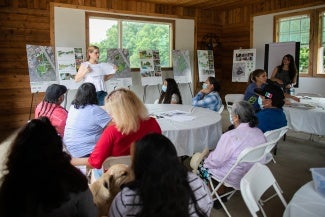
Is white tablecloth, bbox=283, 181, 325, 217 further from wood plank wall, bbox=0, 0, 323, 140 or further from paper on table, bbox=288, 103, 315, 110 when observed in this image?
wood plank wall, bbox=0, 0, 323, 140

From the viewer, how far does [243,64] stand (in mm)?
7934

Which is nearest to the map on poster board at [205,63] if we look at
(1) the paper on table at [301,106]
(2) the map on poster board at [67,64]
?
(2) the map on poster board at [67,64]

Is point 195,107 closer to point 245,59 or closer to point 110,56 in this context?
point 110,56

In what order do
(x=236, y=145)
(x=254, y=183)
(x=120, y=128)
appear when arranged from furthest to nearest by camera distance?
(x=236, y=145)
(x=120, y=128)
(x=254, y=183)

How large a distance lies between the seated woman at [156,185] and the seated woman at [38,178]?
0.23m

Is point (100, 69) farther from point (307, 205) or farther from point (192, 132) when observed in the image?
point (307, 205)

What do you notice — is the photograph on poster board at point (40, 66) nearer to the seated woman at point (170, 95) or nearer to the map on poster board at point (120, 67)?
the map on poster board at point (120, 67)

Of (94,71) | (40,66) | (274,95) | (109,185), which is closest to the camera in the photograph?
(109,185)

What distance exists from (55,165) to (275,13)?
23.9 ft

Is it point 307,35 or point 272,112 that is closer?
point 272,112

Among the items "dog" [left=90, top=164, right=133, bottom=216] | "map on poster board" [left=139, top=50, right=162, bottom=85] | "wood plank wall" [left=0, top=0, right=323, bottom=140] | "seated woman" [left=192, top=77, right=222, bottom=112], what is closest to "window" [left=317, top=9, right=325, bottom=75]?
"wood plank wall" [left=0, top=0, right=323, bottom=140]

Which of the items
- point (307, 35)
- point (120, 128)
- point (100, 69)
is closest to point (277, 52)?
point (307, 35)

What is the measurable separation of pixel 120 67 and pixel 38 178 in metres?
5.42

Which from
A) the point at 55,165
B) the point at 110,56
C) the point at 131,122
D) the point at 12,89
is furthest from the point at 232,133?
the point at 12,89
